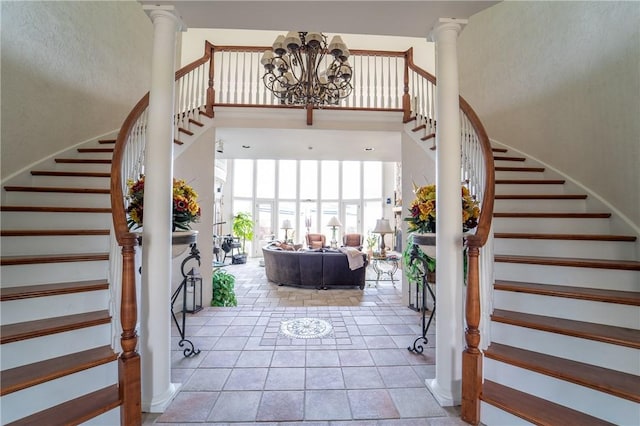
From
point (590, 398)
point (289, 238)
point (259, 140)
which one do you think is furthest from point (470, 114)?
point (289, 238)

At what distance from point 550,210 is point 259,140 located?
159 inches

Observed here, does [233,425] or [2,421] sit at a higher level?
[2,421]

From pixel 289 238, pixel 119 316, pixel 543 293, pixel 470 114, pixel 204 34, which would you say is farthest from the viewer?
pixel 289 238

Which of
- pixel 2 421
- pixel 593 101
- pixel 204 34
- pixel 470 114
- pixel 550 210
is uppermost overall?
pixel 204 34

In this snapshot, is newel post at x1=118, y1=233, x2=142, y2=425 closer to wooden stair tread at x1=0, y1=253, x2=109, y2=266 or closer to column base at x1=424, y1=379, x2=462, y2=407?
wooden stair tread at x1=0, y1=253, x2=109, y2=266

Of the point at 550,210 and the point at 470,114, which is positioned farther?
the point at 550,210

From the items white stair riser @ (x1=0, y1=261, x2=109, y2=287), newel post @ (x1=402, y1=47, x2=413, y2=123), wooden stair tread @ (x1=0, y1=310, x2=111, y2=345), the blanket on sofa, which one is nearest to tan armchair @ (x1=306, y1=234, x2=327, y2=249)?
the blanket on sofa

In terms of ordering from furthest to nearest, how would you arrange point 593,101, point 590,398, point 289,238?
point 289,238 → point 593,101 → point 590,398

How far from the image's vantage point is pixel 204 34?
5848mm

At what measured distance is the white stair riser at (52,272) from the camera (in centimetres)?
170

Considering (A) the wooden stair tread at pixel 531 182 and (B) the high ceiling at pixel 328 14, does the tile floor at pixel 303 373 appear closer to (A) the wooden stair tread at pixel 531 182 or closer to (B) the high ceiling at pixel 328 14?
(A) the wooden stair tread at pixel 531 182

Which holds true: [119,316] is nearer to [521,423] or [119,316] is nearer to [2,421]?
[2,421]

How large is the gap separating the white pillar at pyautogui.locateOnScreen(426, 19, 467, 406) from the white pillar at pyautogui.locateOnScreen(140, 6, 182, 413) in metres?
1.75

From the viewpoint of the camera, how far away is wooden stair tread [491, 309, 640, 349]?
4.64 feet
